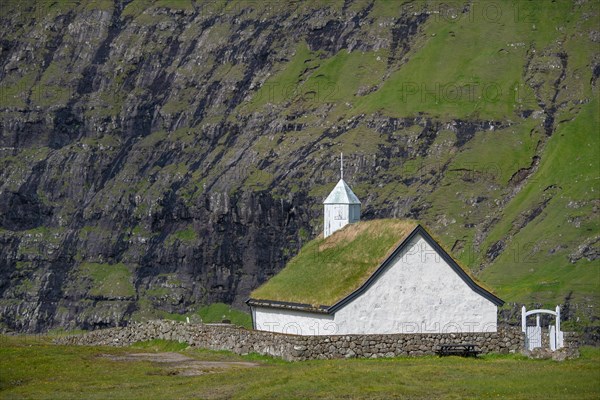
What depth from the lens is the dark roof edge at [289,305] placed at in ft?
218

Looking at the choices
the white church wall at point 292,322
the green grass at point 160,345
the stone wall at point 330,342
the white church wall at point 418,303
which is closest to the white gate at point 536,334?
the stone wall at point 330,342

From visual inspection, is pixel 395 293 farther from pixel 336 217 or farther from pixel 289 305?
pixel 336 217

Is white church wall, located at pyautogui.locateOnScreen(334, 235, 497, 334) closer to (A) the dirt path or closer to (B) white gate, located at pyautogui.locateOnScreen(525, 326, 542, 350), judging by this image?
(B) white gate, located at pyautogui.locateOnScreen(525, 326, 542, 350)

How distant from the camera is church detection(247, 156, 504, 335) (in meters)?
66.2

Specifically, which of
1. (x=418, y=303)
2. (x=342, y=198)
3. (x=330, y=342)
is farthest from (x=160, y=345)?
(x=342, y=198)

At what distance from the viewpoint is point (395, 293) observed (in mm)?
66750


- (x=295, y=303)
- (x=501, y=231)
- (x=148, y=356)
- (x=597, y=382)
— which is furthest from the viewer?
(x=501, y=231)

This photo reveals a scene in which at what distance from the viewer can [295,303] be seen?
70188 mm

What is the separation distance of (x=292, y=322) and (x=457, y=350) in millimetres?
11426

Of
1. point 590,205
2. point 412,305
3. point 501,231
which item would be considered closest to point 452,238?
point 501,231

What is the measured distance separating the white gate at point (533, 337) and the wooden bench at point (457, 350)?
369 centimetres

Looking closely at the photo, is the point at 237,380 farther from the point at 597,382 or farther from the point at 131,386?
the point at 597,382

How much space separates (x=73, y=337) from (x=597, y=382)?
3716cm

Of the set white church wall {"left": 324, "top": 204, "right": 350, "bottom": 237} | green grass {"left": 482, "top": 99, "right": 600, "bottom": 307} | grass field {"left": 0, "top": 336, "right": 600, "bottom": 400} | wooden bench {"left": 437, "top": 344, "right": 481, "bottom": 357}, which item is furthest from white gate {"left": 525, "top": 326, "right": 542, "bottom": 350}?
green grass {"left": 482, "top": 99, "right": 600, "bottom": 307}
